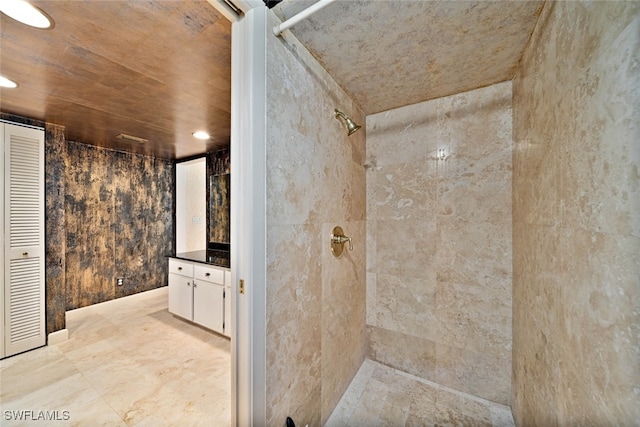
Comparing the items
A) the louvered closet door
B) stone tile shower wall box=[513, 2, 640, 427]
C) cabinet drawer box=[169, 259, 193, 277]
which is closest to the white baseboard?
the louvered closet door

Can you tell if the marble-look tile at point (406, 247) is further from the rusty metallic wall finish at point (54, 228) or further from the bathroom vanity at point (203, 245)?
the rusty metallic wall finish at point (54, 228)

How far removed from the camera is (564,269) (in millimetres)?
838

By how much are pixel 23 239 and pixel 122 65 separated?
2.16m

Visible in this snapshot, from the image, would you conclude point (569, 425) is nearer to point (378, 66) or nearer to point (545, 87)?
point (545, 87)

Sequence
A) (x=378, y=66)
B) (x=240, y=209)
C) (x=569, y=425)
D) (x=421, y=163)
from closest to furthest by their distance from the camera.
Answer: (x=569, y=425)
(x=240, y=209)
(x=378, y=66)
(x=421, y=163)

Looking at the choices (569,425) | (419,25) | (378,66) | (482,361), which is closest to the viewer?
(569,425)

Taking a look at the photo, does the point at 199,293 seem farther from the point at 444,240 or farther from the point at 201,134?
the point at 444,240

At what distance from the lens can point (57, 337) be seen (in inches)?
95.0

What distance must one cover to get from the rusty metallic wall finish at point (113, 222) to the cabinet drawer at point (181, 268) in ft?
4.57

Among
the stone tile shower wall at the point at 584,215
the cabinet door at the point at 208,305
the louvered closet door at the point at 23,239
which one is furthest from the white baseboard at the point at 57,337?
the stone tile shower wall at the point at 584,215

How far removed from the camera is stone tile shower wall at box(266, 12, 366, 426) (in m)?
1.06

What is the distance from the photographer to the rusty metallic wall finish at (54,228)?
2.40 meters

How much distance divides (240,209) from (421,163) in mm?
1517

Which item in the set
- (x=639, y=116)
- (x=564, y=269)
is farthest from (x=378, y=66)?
(x=564, y=269)
